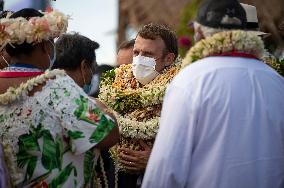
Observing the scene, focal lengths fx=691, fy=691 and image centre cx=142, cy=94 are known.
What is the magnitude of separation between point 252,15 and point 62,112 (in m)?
1.62

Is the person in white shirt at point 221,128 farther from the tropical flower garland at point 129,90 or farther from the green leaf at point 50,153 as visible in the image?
the tropical flower garland at point 129,90

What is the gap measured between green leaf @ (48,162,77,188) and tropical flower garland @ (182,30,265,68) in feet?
3.26

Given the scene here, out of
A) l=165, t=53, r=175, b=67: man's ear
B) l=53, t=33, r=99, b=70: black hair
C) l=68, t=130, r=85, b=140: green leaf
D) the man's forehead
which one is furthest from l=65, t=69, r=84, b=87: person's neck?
l=165, t=53, r=175, b=67: man's ear

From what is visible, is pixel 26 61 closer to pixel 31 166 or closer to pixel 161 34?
pixel 31 166

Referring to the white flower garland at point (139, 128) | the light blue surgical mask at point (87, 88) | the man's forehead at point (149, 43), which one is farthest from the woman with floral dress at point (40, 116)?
the man's forehead at point (149, 43)

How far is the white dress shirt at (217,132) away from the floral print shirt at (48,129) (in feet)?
1.66

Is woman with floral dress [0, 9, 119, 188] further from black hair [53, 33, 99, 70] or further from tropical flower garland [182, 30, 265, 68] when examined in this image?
tropical flower garland [182, 30, 265, 68]

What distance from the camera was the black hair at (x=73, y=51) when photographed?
4.33 metres

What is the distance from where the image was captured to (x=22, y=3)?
14.0 ft

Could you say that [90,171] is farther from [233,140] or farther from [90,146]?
[233,140]

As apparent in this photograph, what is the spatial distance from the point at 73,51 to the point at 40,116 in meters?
0.70

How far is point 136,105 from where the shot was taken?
4.73 metres

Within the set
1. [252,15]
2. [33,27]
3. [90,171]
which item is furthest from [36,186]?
[252,15]

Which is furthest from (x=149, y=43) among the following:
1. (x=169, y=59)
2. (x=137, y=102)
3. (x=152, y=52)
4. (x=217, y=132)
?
(x=217, y=132)
